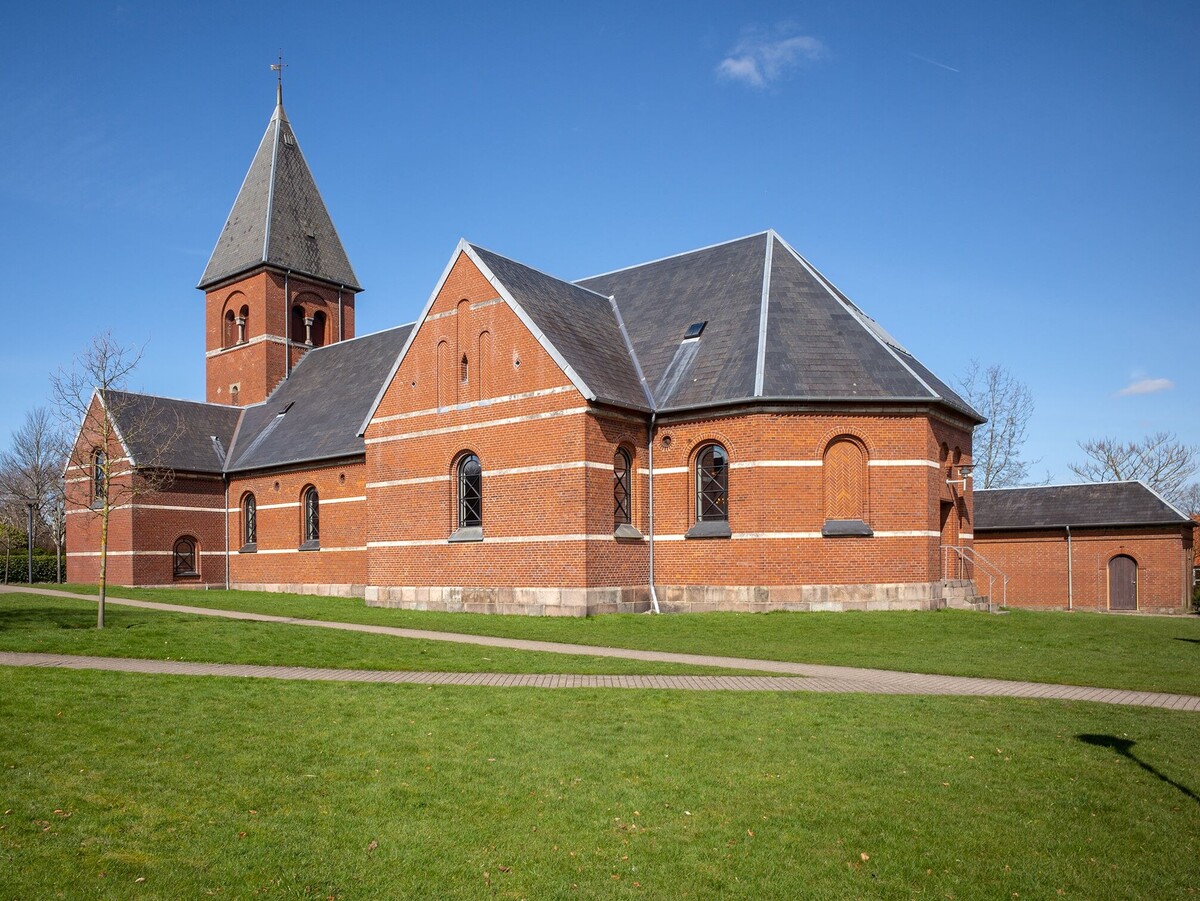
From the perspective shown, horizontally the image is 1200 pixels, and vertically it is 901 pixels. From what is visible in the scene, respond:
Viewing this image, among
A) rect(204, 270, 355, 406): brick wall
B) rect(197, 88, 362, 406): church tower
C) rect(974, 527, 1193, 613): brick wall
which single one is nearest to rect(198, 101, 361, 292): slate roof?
rect(197, 88, 362, 406): church tower

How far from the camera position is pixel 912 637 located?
1994 cm

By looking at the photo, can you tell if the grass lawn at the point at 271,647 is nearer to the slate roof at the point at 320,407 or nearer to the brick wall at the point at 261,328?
the slate roof at the point at 320,407

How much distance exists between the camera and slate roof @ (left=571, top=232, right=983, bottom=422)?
25.0m

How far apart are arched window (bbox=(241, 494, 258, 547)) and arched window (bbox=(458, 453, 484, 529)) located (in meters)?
14.8

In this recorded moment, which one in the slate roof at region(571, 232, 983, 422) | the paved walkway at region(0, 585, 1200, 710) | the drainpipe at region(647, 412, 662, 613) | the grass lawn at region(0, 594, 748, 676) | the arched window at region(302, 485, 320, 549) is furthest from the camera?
the arched window at region(302, 485, 320, 549)

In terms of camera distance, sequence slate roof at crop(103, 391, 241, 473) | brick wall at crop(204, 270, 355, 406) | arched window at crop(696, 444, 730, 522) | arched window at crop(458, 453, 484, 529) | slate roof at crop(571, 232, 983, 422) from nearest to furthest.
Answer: slate roof at crop(571, 232, 983, 422) → arched window at crop(696, 444, 730, 522) → arched window at crop(458, 453, 484, 529) → slate roof at crop(103, 391, 241, 473) → brick wall at crop(204, 270, 355, 406)

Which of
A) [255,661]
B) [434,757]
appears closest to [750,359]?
[255,661]

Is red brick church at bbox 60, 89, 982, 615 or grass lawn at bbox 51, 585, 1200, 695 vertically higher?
red brick church at bbox 60, 89, 982, 615

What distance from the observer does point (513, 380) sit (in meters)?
26.2

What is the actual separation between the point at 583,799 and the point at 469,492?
19.9m

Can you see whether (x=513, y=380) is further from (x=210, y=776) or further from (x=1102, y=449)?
(x=1102, y=449)

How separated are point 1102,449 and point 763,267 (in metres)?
41.5

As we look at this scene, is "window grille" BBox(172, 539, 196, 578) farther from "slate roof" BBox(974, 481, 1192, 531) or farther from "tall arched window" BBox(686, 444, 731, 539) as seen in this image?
"slate roof" BBox(974, 481, 1192, 531)

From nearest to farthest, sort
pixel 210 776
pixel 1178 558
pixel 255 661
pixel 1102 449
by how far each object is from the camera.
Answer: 1. pixel 210 776
2. pixel 255 661
3. pixel 1178 558
4. pixel 1102 449
